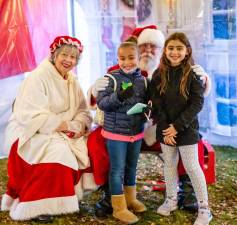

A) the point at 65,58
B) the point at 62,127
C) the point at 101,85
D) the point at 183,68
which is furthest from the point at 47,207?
the point at 183,68

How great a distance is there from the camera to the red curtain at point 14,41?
3299mm

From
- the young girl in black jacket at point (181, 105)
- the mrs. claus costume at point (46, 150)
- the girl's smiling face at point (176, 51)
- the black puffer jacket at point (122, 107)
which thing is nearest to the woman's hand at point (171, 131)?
the young girl in black jacket at point (181, 105)

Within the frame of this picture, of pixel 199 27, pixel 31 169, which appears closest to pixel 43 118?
pixel 31 169

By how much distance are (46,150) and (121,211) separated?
0.52 m

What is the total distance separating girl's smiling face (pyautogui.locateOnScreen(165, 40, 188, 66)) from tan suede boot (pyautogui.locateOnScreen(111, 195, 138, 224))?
0.78m

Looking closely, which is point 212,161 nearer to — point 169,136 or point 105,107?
point 169,136

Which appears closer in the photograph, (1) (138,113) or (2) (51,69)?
(1) (138,113)

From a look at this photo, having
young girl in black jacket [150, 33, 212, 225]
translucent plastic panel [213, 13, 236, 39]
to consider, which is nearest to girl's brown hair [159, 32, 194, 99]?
young girl in black jacket [150, 33, 212, 225]

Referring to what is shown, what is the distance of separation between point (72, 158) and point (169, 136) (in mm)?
537

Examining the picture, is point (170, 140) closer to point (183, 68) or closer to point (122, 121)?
point (122, 121)

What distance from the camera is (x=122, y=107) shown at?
209 centimetres

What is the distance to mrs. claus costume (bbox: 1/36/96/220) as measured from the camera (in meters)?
2.12

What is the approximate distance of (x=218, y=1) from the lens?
131 inches

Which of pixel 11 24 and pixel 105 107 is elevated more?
pixel 11 24
